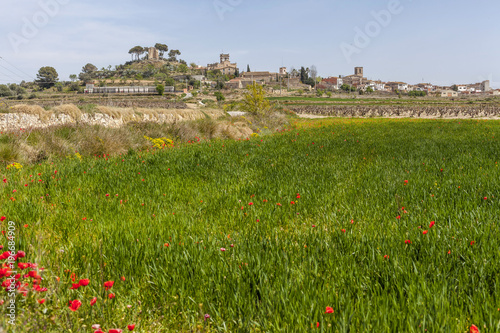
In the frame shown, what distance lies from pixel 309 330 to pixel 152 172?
5.98 meters

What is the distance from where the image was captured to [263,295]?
2457 millimetres

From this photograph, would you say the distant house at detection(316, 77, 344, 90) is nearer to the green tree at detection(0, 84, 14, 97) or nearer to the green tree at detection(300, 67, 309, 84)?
the green tree at detection(300, 67, 309, 84)

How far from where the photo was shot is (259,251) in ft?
10.5

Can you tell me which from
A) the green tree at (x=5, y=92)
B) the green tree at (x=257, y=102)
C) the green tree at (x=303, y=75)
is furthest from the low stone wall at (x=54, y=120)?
the green tree at (x=303, y=75)

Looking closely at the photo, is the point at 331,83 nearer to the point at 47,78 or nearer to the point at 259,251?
the point at 47,78

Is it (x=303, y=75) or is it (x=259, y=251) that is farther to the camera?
(x=303, y=75)

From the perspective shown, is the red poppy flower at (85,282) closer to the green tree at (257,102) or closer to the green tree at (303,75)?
the green tree at (257,102)

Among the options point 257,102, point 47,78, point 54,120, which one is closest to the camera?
point 54,120

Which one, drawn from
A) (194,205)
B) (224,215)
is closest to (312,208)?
(224,215)

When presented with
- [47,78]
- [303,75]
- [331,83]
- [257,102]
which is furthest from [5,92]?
[331,83]

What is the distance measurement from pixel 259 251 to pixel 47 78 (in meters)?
143

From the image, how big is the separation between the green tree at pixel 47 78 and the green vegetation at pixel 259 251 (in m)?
121

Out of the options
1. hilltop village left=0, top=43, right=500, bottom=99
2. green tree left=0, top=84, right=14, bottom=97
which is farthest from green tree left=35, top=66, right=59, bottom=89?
green tree left=0, top=84, right=14, bottom=97

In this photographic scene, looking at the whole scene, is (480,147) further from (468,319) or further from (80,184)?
(80,184)
